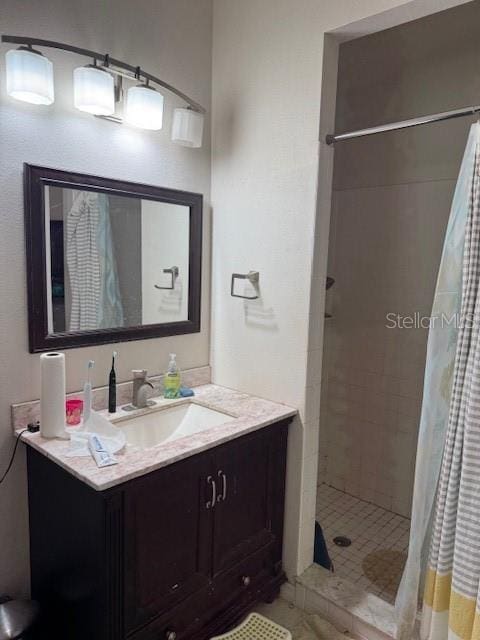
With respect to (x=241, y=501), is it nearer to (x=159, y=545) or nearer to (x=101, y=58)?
(x=159, y=545)

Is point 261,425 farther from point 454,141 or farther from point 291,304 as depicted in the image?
point 454,141

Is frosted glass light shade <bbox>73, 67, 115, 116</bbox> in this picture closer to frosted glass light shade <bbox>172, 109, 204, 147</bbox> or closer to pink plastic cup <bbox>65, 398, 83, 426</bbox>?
frosted glass light shade <bbox>172, 109, 204, 147</bbox>

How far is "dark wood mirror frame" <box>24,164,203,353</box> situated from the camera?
1547 millimetres

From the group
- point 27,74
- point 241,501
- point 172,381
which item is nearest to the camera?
point 27,74

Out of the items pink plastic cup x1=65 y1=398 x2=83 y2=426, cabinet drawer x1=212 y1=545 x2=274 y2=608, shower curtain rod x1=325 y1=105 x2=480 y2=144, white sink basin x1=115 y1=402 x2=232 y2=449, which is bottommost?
cabinet drawer x1=212 y1=545 x2=274 y2=608

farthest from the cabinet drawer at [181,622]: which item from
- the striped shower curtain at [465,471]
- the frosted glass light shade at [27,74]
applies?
the frosted glass light shade at [27,74]

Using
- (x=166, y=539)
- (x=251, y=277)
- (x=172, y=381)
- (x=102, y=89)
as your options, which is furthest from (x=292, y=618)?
(x=102, y=89)

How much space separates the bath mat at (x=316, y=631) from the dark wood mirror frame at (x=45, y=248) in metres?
1.32

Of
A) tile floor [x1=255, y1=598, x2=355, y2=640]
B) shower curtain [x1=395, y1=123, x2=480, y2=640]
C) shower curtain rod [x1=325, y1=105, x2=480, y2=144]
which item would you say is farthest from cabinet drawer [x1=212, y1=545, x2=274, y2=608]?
shower curtain rod [x1=325, y1=105, x2=480, y2=144]

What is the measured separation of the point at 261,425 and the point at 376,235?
4.61 ft

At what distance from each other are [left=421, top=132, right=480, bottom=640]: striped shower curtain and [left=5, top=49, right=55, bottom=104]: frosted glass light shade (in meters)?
1.37

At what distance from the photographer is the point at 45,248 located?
159 centimetres

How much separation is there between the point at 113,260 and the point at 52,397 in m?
0.60

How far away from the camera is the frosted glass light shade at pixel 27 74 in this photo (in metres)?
1.38
